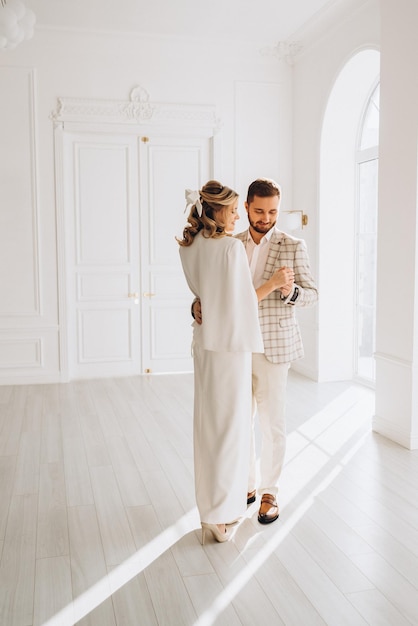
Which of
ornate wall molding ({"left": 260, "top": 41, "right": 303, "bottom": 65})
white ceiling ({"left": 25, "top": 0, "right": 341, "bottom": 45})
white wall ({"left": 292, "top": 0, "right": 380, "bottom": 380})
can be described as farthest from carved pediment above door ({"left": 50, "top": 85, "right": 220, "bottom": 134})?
white wall ({"left": 292, "top": 0, "right": 380, "bottom": 380})

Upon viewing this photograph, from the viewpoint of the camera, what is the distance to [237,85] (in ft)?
22.1

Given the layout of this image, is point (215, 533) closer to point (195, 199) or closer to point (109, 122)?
point (195, 199)

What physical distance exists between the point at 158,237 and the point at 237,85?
180cm

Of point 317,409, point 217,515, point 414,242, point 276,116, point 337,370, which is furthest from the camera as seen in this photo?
point 276,116

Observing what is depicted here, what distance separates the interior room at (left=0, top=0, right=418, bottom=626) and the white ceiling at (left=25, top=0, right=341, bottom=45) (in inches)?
1.1

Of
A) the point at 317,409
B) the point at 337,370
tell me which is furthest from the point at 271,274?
the point at 337,370

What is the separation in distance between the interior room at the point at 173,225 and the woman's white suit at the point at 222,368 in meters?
0.49

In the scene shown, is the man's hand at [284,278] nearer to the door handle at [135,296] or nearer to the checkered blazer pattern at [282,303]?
the checkered blazer pattern at [282,303]

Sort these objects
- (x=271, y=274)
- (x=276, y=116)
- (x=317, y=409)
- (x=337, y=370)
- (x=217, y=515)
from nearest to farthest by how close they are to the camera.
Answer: (x=217, y=515), (x=271, y=274), (x=317, y=409), (x=337, y=370), (x=276, y=116)

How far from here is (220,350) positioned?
2676 millimetres

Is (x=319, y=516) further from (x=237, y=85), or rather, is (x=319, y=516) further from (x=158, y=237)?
(x=237, y=85)

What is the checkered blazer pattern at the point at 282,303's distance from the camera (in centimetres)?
302

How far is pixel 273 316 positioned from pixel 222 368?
0.43 meters

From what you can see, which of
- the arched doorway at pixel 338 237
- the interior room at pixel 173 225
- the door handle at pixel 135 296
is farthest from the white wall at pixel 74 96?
the arched doorway at pixel 338 237
